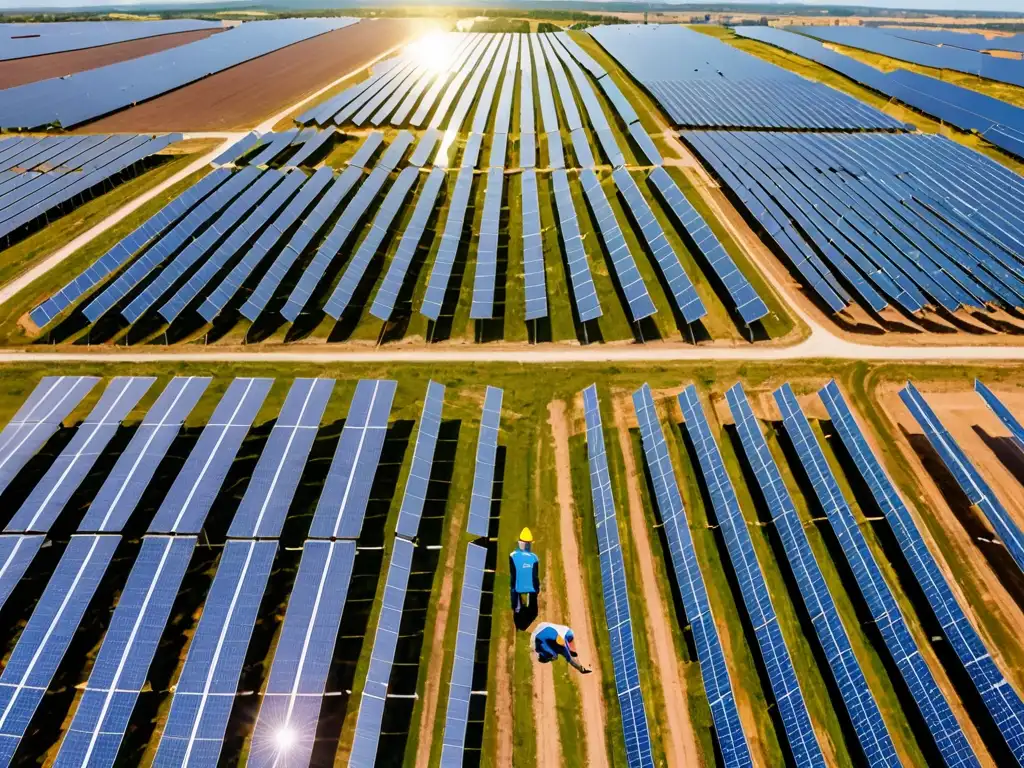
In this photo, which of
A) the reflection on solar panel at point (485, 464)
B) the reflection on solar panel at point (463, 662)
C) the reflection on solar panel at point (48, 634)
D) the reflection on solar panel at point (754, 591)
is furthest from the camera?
the reflection on solar panel at point (485, 464)

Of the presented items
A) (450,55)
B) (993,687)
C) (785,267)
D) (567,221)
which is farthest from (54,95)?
(993,687)

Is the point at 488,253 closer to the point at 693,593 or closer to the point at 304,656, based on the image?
the point at 693,593

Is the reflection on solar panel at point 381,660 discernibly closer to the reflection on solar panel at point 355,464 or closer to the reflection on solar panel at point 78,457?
the reflection on solar panel at point 355,464

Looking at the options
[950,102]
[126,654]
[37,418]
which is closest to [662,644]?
[126,654]

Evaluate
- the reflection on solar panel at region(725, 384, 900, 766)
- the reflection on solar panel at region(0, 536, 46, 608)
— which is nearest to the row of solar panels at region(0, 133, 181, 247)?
the reflection on solar panel at region(0, 536, 46, 608)

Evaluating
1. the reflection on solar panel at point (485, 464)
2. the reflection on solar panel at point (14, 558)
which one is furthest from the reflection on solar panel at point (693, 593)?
the reflection on solar panel at point (14, 558)

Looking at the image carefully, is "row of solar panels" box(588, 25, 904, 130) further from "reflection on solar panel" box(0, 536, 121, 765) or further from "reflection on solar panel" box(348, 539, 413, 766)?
"reflection on solar panel" box(0, 536, 121, 765)
